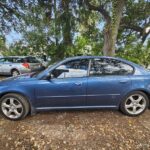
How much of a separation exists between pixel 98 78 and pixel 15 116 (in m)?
2.09

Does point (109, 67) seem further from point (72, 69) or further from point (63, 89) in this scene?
point (63, 89)

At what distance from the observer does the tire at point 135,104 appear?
521 centimetres

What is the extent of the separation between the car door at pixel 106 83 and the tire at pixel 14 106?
1459 millimetres

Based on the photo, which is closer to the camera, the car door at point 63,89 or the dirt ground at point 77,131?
the dirt ground at point 77,131

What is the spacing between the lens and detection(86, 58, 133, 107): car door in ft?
16.5

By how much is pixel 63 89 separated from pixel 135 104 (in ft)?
5.77

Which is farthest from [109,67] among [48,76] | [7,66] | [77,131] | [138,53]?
[138,53]

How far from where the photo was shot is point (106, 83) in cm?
504

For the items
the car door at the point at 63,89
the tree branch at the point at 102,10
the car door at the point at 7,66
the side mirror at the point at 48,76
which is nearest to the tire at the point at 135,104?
the car door at the point at 63,89

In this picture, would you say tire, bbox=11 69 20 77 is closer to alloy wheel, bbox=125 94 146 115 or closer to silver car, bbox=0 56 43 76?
silver car, bbox=0 56 43 76

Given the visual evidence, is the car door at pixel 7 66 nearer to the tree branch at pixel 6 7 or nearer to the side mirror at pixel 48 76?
the tree branch at pixel 6 7

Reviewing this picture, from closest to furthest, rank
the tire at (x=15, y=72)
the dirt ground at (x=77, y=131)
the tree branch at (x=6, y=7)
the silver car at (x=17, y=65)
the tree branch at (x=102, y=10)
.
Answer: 1. the dirt ground at (x=77, y=131)
2. the tree branch at (x=102, y=10)
3. the tree branch at (x=6, y=7)
4. the silver car at (x=17, y=65)
5. the tire at (x=15, y=72)

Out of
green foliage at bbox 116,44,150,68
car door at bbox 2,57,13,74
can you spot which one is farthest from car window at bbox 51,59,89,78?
green foliage at bbox 116,44,150,68

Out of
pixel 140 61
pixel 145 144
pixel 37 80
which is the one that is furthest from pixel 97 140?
pixel 140 61
